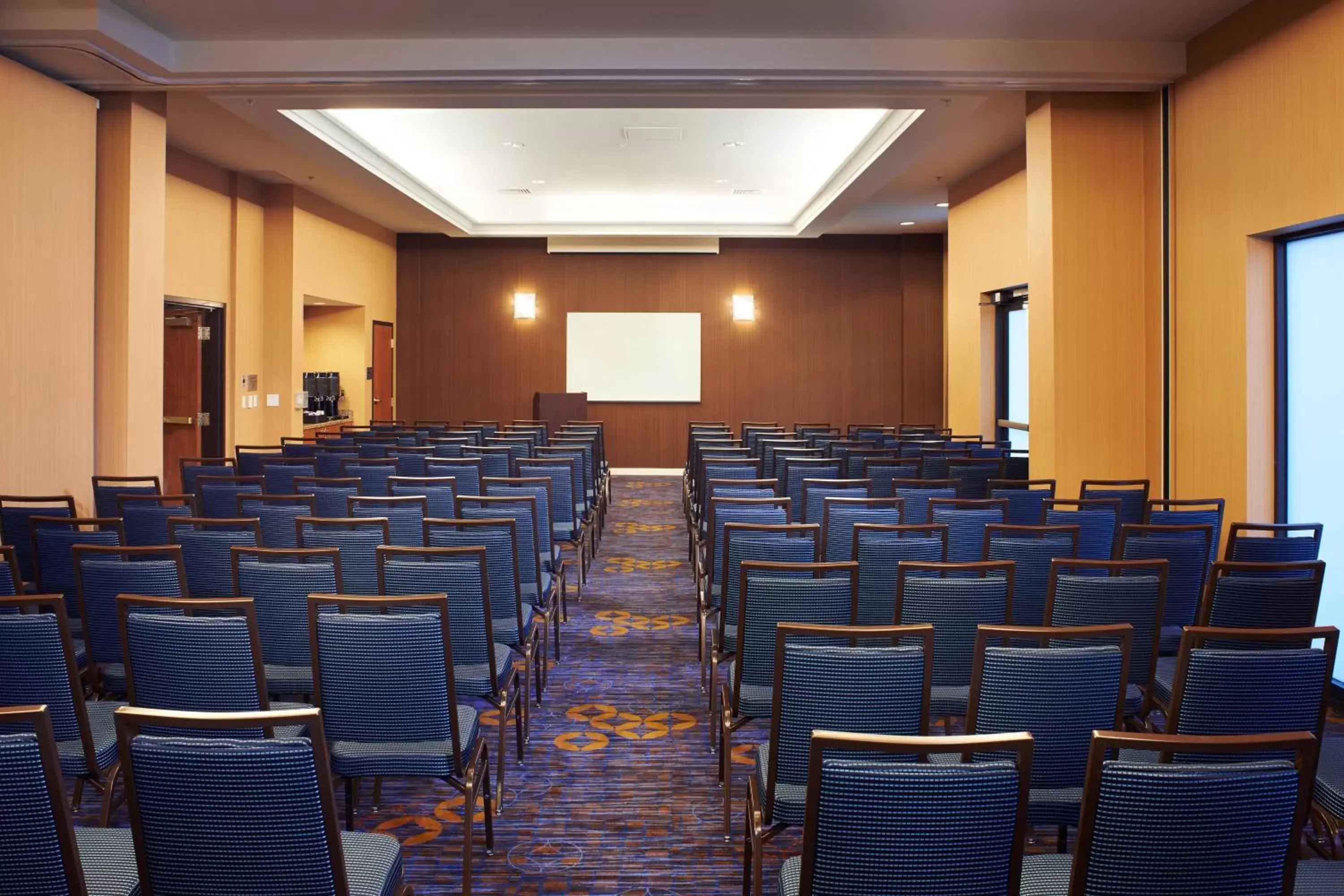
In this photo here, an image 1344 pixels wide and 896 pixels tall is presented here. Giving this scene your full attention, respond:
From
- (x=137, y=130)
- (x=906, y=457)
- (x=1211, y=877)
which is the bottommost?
(x=1211, y=877)

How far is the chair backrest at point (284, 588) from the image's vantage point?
10.7 feet

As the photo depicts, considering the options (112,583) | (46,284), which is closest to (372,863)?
(112,583)

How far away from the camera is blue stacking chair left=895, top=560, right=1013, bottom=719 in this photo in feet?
10.3

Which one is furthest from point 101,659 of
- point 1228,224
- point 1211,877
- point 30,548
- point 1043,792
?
point 1228,224

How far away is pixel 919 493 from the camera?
5641 millimetres

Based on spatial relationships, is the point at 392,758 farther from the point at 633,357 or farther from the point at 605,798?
the point at 633,357

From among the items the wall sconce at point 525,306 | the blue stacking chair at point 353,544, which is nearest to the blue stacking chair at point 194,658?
the blue stacking chair at point 353,544

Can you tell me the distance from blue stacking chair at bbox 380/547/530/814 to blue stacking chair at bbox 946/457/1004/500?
411 cm

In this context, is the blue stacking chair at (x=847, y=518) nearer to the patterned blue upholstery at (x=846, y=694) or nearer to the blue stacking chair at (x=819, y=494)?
the blue stacking chair at (x=819, y=494)

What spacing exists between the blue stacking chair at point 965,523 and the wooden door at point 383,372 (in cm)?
1168

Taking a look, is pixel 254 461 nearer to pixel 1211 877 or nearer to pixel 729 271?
pixel 1211 877

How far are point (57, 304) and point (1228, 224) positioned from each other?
8257 mm

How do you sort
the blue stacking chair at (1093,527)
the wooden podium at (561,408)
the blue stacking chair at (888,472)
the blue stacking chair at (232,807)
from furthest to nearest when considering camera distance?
the wooden podium at (561,408) → the blue stacking chair at (888,472) → the blue stacking chair at (1093,527) → the blue stacking chair at (232,807)

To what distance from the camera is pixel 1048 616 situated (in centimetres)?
310
